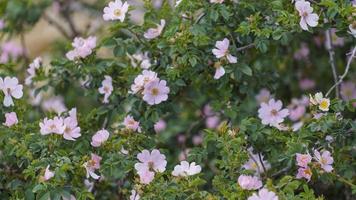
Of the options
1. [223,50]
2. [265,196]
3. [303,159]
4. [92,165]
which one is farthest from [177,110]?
[265,196]

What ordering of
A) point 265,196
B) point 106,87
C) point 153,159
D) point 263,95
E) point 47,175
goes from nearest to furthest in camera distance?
point 265,196, point 47,175, point 153,159, point 106,87, point 263,95

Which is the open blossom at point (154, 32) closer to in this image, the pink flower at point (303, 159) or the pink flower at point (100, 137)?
the pink flower at point (100, 137)

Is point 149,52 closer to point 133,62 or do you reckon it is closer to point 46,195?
point 133,62

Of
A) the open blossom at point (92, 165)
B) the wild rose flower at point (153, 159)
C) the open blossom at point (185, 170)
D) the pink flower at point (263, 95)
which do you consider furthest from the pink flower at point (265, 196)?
the pink flower at point (263, 95)

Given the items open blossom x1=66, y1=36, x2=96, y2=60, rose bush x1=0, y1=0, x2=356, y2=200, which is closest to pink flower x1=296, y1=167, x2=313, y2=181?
rose bush x1=0, y1=0, x2=356, y2=200

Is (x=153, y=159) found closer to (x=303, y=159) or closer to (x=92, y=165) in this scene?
(x=92, y=165)

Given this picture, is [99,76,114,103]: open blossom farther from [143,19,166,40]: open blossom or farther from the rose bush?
[143,19,166,40]: open blossom
